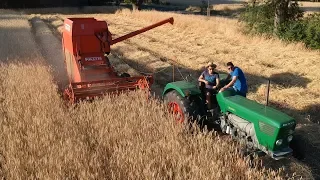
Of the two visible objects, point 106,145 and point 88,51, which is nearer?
point 106,145

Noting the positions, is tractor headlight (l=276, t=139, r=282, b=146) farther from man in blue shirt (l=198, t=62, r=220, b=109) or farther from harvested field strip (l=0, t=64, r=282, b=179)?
man in blue shirt (l=198, t=62, r=220, b=109)

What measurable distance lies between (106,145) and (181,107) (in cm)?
168

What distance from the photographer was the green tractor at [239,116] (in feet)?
15.0

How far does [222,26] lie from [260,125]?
48.3 feet

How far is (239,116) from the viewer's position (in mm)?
5105

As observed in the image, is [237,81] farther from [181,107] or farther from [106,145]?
[106,145]


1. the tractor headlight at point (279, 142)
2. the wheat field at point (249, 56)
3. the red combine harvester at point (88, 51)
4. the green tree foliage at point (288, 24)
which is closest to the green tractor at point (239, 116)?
the tractor headlight at point (279, 142)

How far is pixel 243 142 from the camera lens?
5.04 metres

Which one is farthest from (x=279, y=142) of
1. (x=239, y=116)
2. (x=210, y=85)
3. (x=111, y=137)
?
(x=111, y=137)

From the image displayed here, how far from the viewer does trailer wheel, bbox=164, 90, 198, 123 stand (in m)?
5.58

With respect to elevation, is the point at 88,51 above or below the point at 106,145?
above

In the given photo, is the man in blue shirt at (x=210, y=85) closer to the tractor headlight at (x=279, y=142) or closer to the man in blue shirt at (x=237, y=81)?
the man in blue shirt at (x=237, y=81)

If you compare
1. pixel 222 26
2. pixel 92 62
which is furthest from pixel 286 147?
pixel 222 26

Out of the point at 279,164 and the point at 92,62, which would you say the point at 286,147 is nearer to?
the point at 279,164
